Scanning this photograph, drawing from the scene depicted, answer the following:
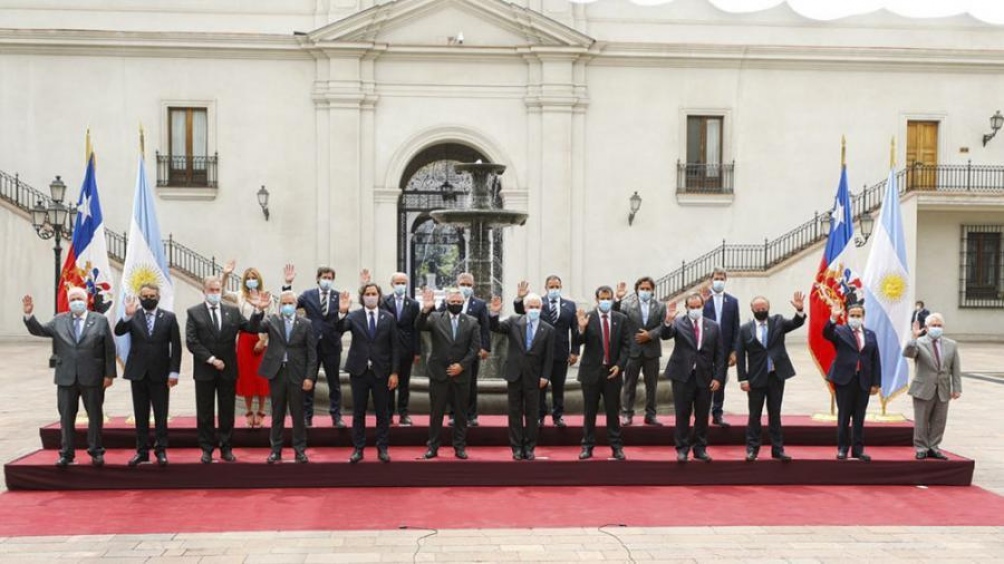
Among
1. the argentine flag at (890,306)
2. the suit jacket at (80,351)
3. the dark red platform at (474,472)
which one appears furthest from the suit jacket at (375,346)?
the argentine flag at (890,306)

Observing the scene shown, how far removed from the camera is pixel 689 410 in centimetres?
995

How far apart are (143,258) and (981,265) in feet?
83.2

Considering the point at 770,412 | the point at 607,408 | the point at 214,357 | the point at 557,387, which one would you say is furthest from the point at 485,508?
the point at 770,412

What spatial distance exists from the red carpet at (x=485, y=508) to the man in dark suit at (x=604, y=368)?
1.88ft

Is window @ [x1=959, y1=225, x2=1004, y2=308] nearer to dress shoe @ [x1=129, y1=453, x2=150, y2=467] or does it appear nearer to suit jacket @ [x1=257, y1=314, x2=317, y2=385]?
suit jacket @ [x1=257, y1=314, x2=317, y2=385]

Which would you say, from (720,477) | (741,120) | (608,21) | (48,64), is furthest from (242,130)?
(720,477)

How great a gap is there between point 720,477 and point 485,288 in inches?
186

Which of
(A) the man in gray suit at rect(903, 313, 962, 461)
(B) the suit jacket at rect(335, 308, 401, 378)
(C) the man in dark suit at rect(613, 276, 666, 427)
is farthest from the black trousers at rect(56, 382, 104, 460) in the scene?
(A) the man in gray suit at rect(903, 313, 962, 461)

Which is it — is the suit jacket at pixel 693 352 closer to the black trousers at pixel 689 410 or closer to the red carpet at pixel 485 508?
the black trousers at pixel 689 410

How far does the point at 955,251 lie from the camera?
29.6 meters

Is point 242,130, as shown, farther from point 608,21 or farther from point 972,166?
point 972,166

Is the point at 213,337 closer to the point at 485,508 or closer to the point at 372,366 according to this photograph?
the point at 372,366

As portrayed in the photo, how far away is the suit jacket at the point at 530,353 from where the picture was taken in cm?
988

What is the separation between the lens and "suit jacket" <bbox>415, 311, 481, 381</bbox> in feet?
32.4
